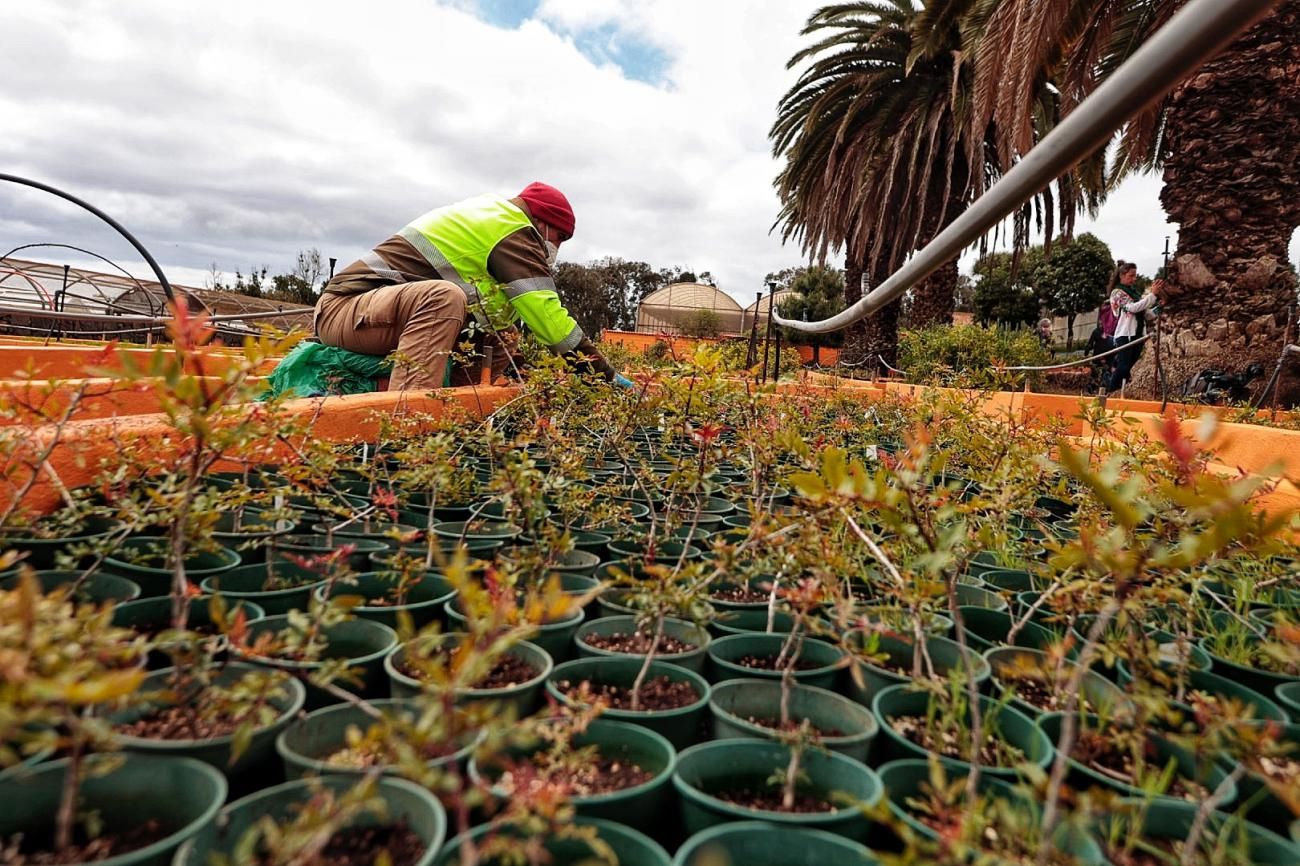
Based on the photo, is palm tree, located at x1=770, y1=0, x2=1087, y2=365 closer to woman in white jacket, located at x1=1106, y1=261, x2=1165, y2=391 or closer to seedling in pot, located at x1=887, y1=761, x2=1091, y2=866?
woman in white jacket, located at x1=1106, y1=261, x2=1165, y2=391

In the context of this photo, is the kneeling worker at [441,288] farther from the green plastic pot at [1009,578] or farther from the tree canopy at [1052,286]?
the tree canopy at [1052,286]

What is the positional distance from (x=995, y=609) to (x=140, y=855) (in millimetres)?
1821

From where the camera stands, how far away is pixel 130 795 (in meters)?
0.90

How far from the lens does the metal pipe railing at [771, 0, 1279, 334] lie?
76cm

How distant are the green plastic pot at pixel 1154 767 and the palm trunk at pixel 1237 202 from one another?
582 centimetres

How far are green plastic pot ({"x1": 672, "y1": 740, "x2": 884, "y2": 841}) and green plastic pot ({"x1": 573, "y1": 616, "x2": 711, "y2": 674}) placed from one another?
28cm

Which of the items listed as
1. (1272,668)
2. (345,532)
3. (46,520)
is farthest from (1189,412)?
(46,520)

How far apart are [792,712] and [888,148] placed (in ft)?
38.5

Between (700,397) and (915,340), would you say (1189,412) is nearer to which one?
(700,397)

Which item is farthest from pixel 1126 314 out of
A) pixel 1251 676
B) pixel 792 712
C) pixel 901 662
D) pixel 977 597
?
pixel 792 712

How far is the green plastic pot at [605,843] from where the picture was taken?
831 millimetres

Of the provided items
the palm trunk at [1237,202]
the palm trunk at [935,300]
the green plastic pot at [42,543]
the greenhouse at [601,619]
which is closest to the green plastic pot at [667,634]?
the greenhouse at [601,619]

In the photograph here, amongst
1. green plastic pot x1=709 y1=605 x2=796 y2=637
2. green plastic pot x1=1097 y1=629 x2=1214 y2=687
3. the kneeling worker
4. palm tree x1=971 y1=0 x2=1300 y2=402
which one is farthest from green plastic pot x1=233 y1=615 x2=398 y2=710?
palm tree x1=971 y1=0 x2=1300 y2=402

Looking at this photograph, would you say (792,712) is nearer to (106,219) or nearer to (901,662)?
(901,662)
